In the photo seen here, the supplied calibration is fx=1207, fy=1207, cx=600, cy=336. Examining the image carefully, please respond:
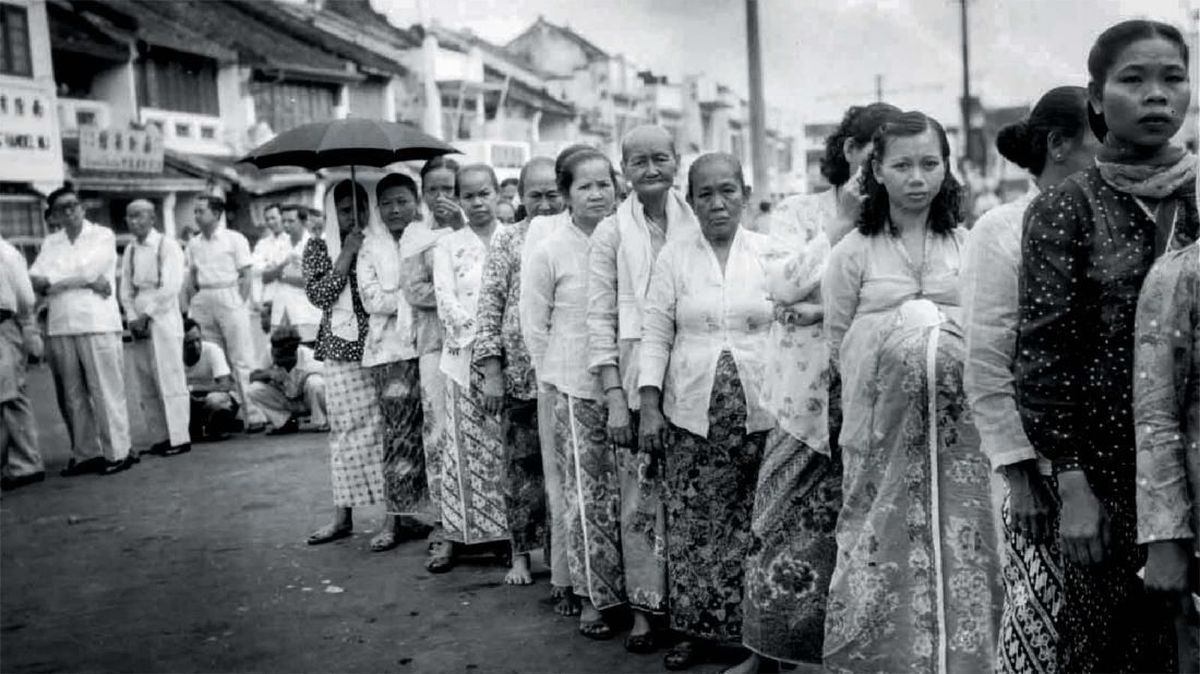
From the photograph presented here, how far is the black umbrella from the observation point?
5.91 metres

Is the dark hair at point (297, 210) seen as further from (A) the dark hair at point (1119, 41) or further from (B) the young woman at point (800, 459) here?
(A) the dark hair at point (1119, 41)

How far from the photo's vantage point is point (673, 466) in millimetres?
3990

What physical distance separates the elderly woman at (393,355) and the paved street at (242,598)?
286 millimetres

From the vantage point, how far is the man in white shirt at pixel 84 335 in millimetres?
8328

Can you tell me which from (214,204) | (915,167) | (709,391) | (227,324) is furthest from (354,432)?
(214,204)

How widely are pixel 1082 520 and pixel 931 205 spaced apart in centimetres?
130

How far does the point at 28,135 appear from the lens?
18.8m

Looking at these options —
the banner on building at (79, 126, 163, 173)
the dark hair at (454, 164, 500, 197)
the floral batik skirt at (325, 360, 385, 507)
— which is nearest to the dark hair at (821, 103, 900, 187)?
the dark hair at (454, 164, 500, 197)

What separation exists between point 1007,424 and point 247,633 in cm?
329

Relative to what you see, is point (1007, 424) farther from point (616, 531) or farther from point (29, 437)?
point (29, 437)

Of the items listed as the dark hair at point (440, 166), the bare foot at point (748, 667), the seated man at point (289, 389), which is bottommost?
the bare foot at point (748, 667)

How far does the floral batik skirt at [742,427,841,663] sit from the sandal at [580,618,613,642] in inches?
36.6

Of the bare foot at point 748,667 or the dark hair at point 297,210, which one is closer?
the bare foot at point 748,667

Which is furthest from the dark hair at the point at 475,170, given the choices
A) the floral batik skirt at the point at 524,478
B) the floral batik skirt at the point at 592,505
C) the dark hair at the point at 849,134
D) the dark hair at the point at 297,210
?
the dark hair at the point at 297,210
